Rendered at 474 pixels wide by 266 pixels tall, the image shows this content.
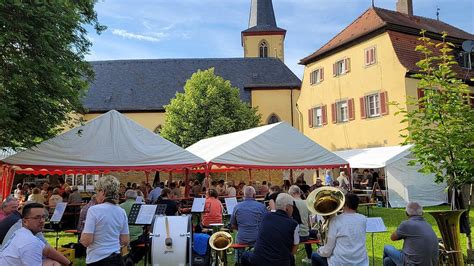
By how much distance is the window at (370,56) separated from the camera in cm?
2294

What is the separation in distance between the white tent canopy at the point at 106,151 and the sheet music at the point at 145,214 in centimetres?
388

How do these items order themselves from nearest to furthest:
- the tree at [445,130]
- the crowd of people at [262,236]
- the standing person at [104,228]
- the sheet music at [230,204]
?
1. the crowd of people at [262,236]
2. the standing person at [104,228]
3. the tree at [445,130]
4. the sheet music at [230,204]

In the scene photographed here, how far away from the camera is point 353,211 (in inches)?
192

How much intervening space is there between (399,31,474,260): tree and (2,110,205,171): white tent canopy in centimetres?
565

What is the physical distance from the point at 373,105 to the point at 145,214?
734 inches

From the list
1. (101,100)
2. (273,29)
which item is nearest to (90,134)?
(101,100)

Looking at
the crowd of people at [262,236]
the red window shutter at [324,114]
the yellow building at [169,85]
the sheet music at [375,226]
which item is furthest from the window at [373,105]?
the crowd of people at [262,236]

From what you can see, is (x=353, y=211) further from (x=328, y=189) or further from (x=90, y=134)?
(x=90, y=134)

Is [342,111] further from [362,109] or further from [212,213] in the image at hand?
[212,213]

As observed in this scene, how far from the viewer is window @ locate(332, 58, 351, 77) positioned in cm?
2484

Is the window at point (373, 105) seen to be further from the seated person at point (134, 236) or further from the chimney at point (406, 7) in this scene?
the seated person at point (134, 236)

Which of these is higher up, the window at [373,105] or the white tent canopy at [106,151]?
the window at [373,105]

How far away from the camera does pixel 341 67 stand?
84.0 ft

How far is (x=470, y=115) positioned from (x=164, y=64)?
38.2 m
